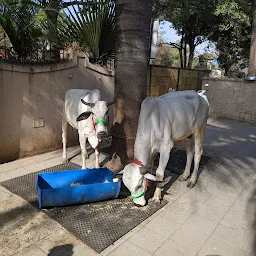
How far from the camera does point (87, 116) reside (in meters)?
4.16

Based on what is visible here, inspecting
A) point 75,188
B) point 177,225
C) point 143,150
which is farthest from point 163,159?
point 75,188

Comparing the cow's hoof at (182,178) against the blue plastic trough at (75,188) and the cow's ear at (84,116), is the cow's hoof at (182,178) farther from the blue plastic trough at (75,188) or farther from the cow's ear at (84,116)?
the cow's ear at (84,116)

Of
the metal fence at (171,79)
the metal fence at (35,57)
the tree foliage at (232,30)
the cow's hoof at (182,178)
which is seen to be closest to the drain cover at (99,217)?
A: the cow's hoof at (182,178)

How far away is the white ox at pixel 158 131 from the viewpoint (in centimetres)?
346

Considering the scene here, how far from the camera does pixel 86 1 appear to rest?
643cm

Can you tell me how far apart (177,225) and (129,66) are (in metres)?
2.57

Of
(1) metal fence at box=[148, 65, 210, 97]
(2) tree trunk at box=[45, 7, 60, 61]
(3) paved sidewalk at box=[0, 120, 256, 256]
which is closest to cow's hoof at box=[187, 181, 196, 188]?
(3) paved sidewalk at box=[0, 120, 256, 256]

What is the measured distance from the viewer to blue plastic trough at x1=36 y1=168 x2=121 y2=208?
3.47 metres

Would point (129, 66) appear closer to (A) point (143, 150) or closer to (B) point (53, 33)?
(A) point (143, 150)

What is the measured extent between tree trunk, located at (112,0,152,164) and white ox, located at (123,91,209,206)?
24.9 inches

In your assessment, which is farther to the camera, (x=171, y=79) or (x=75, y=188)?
(x=171, y=79)

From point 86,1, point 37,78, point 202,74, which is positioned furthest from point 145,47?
point 202,74

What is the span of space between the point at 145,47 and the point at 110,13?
8.78 ft

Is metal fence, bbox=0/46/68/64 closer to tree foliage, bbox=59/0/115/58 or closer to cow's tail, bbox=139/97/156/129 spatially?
tree foliage, bbox=59/0/115/58
